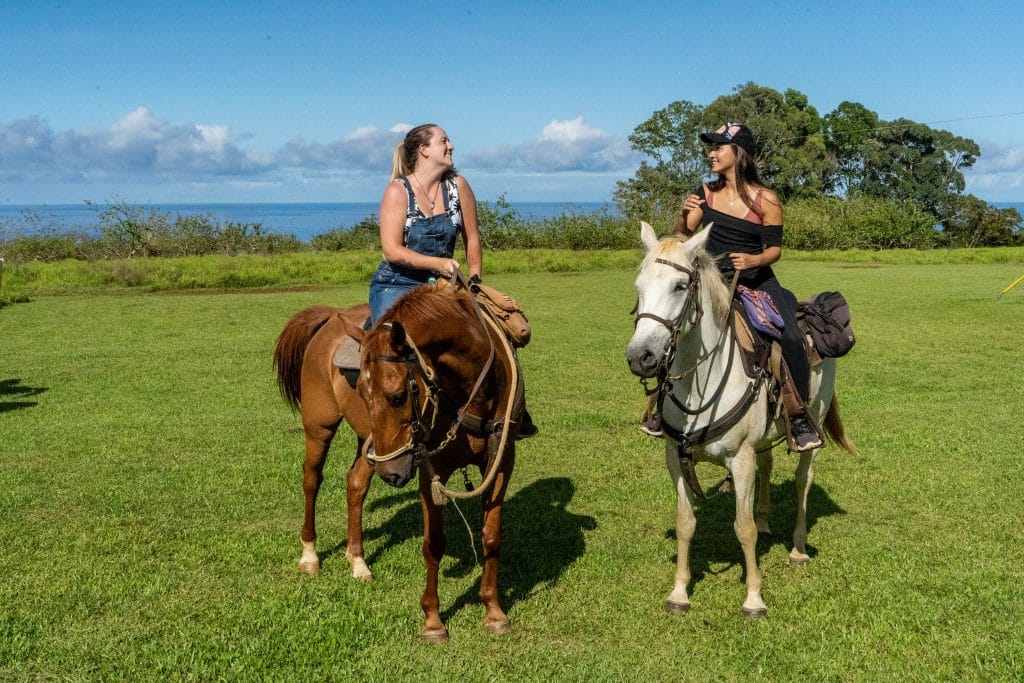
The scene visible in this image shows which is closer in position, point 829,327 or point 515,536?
point 829,327

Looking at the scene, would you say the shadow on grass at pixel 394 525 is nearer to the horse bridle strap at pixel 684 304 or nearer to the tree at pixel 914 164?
the horse bridle strap at pixel 684 304

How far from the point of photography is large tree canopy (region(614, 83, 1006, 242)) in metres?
59.9

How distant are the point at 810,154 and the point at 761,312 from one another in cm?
6032

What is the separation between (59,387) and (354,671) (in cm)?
968

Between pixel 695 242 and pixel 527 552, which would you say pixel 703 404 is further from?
pixel 527 552

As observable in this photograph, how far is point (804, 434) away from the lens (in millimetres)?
5465

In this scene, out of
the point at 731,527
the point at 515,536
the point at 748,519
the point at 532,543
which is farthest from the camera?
the point at 731,527

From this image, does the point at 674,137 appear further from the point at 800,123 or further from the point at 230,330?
the point at 230,330

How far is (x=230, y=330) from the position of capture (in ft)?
59.4

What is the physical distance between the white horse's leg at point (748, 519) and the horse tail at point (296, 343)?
297cm

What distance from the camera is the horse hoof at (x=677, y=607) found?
5203 mm

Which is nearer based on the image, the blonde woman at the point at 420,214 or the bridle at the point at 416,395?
the bridle at the point at 416,395

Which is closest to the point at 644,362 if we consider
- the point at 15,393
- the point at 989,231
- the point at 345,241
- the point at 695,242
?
the point at 695,242

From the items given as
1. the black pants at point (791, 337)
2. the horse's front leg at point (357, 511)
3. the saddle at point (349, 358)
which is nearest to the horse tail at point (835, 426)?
the black pants at point (791, 337)
